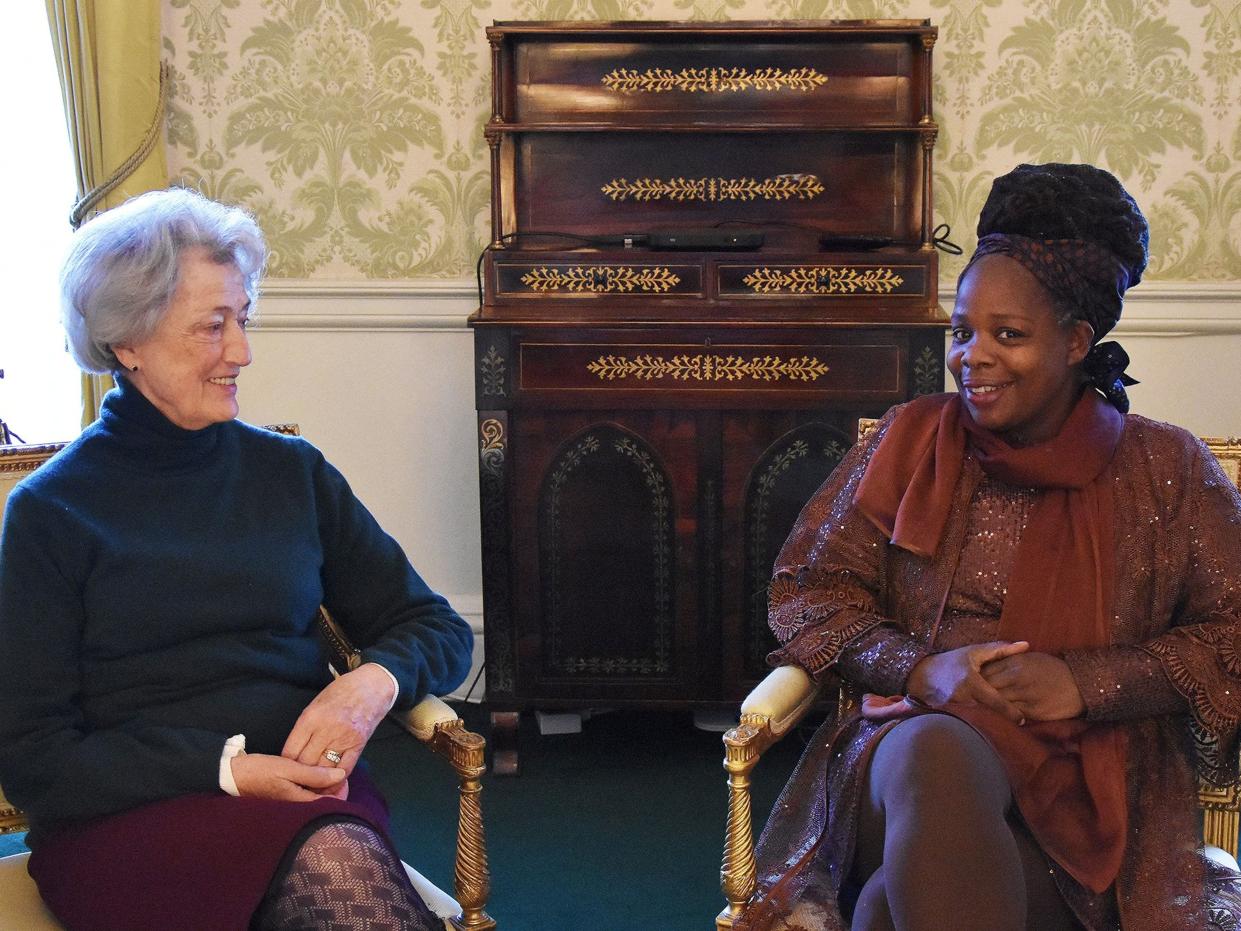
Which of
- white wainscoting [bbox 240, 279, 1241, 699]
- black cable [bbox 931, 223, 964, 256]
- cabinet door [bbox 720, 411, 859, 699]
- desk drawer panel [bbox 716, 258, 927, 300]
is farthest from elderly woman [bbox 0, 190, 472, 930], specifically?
black cable [bbox 931, 223, 964, 256]

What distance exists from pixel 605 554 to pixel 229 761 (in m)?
1.57

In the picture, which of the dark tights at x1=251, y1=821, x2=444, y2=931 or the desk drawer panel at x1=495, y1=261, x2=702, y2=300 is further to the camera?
the desk drawer panel at x1=495, y1=261, x2=702, y2=300

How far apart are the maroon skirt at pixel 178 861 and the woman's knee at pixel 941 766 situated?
63 cm

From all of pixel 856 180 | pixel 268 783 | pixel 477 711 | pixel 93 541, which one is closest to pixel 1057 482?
pixel 268 783

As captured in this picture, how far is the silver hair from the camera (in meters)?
1.77

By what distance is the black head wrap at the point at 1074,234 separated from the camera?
1.79 m

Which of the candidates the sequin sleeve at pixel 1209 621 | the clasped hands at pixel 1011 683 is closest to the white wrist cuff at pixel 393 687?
the clasped hands at pixel 1011 683

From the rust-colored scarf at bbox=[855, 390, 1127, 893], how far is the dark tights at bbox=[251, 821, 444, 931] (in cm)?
73

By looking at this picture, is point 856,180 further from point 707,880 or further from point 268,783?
point 268,783

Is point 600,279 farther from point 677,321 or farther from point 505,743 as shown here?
point 505,743

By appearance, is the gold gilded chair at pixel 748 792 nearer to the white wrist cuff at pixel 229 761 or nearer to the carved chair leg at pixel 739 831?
the carved chair leg at pixel 739 831

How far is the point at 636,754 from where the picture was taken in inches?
133

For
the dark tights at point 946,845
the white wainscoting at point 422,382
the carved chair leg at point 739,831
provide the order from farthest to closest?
the white wainscoting at point 422,382, the carved chair leg at point 739,831, the dark tights at point 946,845

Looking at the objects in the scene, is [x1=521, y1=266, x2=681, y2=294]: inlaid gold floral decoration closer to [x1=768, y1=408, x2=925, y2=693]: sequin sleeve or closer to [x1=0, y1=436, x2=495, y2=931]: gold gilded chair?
[x1=768, y1=408, x2=925, y2=693]: sequin sleeve
